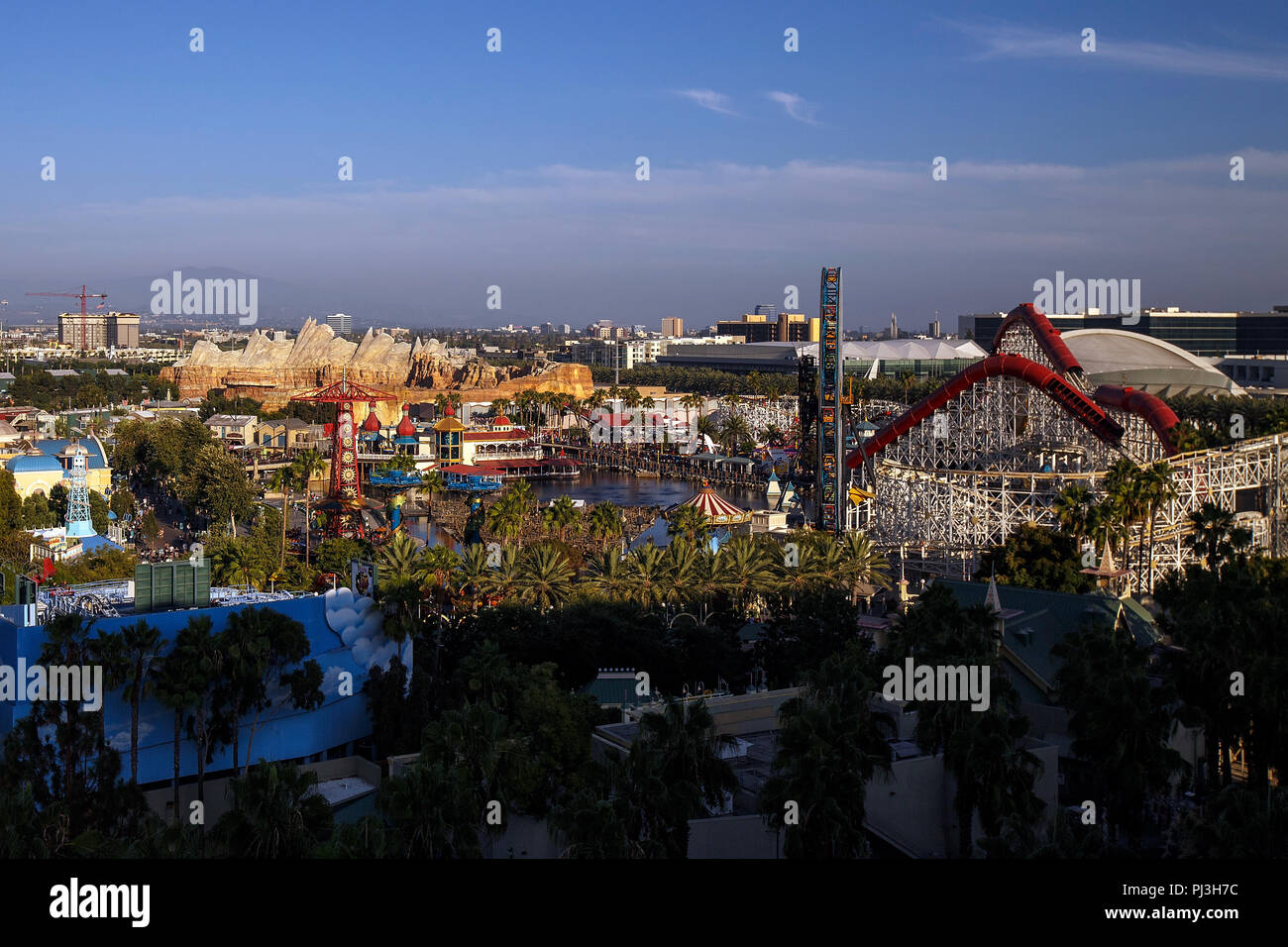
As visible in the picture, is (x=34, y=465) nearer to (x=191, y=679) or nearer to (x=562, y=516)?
(x=562, y=516)

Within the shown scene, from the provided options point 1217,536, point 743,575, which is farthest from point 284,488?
point 1217,536

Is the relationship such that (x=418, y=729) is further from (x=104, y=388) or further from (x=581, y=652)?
(x=104, y=388)

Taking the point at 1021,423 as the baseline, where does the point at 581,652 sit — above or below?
below

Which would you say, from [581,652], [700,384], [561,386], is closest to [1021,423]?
[581,652]

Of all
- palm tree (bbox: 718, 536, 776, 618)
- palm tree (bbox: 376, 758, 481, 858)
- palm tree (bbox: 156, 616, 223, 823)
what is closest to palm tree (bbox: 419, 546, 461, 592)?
palm tree (bbox: 718, 536, 776, 618)

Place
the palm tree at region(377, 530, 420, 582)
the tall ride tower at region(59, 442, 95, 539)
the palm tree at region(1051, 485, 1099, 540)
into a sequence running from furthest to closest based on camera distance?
the tall ride tower at region(59, 442, 95, 539) → the palm tree at region(1051, 485, 1099, 540) → the palm tree at region(377, 530, 420, 582)

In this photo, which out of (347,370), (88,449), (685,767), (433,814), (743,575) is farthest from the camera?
(347,370)

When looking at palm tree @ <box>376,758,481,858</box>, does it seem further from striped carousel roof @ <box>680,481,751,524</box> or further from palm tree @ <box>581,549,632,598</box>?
striped carousel roof @ <box>680,481,751,524</box>
